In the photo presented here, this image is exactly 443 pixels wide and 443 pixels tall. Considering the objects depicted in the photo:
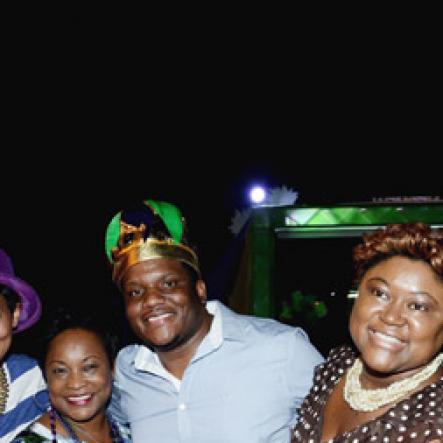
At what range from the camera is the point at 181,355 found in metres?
2.53

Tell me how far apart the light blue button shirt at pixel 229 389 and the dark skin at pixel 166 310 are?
0.06 metres

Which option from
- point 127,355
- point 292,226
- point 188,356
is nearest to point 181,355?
point 188,356

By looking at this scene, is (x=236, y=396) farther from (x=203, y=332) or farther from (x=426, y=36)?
(x=426, y=36)

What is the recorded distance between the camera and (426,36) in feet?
30.1

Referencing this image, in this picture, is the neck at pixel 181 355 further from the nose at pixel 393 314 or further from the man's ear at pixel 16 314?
the nose at pixel 393 314

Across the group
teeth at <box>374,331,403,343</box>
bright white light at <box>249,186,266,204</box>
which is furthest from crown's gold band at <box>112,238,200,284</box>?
bright white light at <box>249,186,266,204</box>

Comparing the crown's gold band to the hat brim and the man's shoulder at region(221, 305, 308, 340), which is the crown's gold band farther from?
the hat brim

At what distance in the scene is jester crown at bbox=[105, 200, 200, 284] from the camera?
252 centimetres

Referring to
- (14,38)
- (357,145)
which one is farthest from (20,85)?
(357,145)

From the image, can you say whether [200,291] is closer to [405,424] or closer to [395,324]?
[395,324]

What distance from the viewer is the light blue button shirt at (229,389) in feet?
7.73

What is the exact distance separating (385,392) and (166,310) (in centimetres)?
97

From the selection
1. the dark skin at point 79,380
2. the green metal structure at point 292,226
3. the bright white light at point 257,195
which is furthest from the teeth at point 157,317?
the bright white light at point 257,195

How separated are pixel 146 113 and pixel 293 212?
326 inches
